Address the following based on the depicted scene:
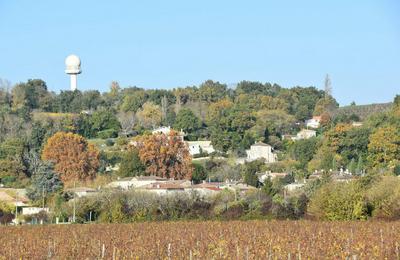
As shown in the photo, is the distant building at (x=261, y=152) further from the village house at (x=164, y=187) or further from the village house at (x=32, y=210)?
the village house at (x=32, y=210)

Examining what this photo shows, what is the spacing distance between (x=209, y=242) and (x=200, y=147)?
219 ft

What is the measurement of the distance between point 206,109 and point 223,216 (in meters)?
63.3

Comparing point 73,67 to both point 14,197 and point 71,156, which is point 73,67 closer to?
point 71,156

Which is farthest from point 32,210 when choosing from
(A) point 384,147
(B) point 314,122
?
(B) point 314,122

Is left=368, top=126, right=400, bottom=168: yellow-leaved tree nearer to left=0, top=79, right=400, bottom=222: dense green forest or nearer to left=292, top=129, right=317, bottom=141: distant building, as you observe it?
left=0, top=79, right=400, bottom=222: dense green forest

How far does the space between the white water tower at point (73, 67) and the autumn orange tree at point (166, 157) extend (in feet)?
128

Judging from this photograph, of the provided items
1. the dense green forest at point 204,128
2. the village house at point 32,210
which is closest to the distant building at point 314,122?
the dense green forest at point 204,128

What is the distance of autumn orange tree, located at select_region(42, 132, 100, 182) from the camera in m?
81.8

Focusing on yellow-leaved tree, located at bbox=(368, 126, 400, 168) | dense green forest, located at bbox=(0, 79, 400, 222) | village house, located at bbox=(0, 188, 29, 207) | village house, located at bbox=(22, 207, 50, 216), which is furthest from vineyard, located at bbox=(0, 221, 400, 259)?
yellow-leaved tree, located at bbox=(368, 126, 400, 168)

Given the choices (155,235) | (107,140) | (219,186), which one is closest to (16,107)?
(107,140)

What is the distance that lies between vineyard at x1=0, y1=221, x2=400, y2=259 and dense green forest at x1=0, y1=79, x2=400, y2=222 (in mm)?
23439

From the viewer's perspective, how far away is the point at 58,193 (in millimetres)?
68250

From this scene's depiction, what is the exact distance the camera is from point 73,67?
406 feet

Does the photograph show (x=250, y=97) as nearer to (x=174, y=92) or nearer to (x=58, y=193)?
(x=174, y=92)
